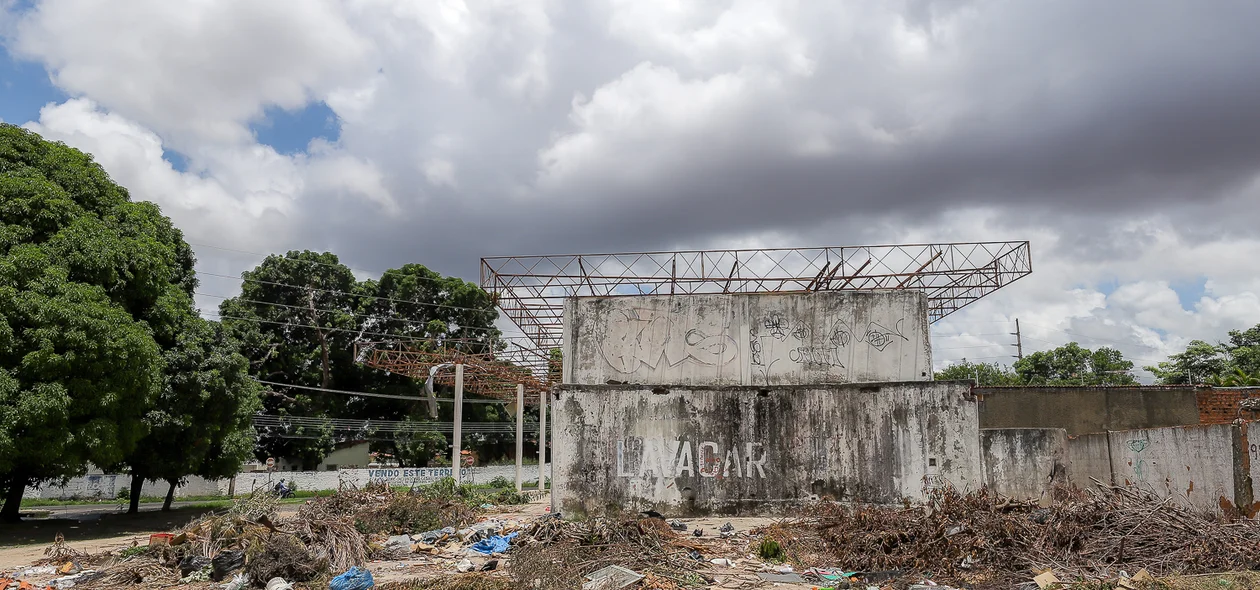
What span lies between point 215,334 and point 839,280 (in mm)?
15350

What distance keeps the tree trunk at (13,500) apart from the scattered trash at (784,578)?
56.4 feet

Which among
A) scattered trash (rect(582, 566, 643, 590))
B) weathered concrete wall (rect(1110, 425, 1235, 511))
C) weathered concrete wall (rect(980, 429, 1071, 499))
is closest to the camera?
scattered trash (rect(582, 566, 643, 590))

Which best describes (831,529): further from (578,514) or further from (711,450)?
(578,514)

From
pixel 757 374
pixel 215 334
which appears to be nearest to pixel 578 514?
pixel 757 374

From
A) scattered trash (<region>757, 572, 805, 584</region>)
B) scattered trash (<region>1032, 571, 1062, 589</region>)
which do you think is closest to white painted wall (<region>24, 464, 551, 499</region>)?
scattered trash (<region>757, 572, 805, 584</region>)

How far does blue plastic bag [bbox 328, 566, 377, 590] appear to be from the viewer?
859 centimetres

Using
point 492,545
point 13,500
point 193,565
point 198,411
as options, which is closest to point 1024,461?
point 492,545

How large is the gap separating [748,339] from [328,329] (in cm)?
2682

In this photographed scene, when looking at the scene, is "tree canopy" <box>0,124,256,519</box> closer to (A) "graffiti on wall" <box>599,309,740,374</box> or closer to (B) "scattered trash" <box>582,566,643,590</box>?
(A) "graffiti on wall" <box>599,309,740,374</box>

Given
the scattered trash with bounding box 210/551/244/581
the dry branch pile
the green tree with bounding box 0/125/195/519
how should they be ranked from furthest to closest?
the green tree with bounding box 0/125/195/519
the scattered trash with bounding box 210/551/244/581
the dry branch pile

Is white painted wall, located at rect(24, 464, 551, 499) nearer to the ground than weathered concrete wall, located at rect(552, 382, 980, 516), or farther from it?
nearer to the ground

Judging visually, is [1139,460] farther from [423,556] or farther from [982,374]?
[982,374]

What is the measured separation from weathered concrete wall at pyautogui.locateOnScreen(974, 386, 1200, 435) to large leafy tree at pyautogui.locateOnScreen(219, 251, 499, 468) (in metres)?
21.7

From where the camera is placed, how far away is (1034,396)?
55.3 feet
